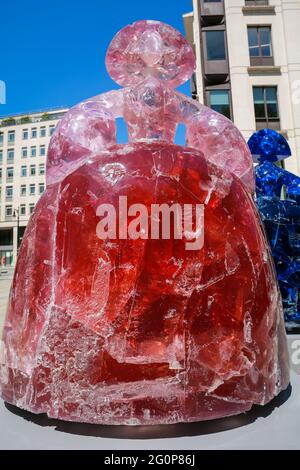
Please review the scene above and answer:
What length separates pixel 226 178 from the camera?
6.75 feet

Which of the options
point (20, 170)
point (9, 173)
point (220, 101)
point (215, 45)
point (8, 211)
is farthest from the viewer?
A: point (9, 173)

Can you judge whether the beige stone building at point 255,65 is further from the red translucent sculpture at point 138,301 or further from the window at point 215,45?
the red translucent sculpture at point 138,301

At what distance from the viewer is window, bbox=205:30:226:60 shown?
1667 centimetres

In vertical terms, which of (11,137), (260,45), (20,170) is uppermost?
(11,137)

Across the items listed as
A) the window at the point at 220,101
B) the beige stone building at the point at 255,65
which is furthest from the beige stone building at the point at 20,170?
the window at the point at 220,101

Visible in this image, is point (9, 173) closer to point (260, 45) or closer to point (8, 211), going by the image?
point (8, 211)

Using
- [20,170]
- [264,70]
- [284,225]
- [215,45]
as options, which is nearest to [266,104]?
[264,70]

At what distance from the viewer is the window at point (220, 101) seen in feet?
52.5

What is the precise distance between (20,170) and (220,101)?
3254 cm

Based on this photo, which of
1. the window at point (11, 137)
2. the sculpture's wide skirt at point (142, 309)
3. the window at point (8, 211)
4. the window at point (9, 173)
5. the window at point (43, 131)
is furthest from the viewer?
the window at point (11, 137)

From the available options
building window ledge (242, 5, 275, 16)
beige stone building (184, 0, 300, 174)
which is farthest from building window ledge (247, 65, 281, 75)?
building window ledge (242, 5, 275, 16)

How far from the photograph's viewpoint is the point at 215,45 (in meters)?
16.8

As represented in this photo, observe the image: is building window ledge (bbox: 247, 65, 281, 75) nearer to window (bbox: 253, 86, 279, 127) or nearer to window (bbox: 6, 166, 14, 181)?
window (bbox: 253, 86, 279, 127)
